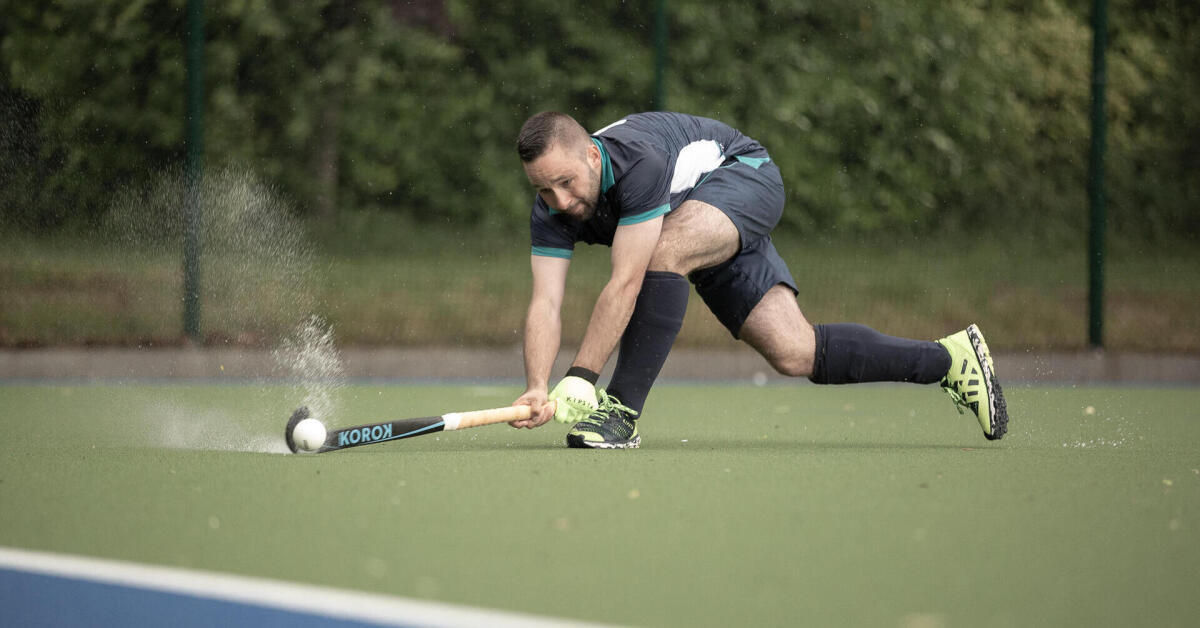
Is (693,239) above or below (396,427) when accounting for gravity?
above

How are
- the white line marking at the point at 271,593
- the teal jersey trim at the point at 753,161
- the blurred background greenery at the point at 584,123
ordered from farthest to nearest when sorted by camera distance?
the blurred background greenery at the point at 584,123
the teal jersey trim at the point at 753,161
the white line marking at the point at 271,593

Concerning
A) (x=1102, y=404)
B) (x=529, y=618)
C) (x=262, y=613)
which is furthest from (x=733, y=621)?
(x=1102, y=404)

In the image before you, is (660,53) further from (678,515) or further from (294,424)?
(678,515)

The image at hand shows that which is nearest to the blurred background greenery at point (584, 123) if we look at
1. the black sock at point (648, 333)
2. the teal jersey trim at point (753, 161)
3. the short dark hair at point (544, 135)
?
the teal jersey trim at point (753, 161)

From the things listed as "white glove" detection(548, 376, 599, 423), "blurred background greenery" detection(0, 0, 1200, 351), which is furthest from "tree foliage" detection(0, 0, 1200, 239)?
"white glove" detection(548, 376, 599, 423)

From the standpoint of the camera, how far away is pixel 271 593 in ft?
8.39

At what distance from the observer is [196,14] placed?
24.3 ft

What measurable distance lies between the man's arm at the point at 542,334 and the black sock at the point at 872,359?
2.47ft

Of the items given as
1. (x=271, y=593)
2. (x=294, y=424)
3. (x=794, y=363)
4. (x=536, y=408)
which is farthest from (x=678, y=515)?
(x=794, y=363)

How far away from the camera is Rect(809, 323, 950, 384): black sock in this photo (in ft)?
15.3

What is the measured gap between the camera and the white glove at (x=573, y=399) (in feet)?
14.2

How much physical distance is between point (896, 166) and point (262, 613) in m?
6.24

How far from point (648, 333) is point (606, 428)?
0.29 meters

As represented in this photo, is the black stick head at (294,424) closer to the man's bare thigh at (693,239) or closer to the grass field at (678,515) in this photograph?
the grass field at (678,515)
